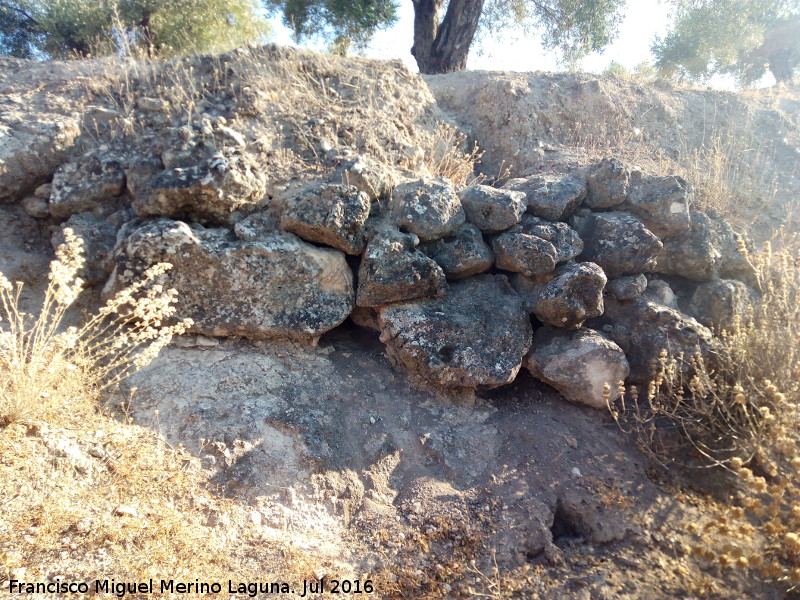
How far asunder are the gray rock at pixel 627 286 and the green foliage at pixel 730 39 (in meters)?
8.54

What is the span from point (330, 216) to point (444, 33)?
6149mm

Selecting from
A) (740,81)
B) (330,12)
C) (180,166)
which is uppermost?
(740,81)

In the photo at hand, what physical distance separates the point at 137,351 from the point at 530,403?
9.34 feet

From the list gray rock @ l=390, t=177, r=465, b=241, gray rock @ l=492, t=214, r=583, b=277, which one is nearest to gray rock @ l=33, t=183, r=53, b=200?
gray rock @ l=390, t=177, r=465, b=241

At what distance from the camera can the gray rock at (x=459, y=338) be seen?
141 inches

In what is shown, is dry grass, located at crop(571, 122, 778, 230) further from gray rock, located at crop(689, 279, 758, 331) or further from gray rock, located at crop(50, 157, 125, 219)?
gray rock, located at crop(50, 157, 125, 219)

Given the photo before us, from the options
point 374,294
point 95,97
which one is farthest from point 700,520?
point 95,97

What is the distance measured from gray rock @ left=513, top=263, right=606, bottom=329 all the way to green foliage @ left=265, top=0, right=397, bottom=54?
5.52 m

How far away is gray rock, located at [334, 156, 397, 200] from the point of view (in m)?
4.11

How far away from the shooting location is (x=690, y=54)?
41.6 feet

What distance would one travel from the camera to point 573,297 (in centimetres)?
372

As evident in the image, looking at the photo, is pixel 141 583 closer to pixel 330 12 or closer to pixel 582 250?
pixel 582 250

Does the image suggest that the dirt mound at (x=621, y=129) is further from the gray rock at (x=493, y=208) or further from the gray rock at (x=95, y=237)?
the gray rock at (x=95, y=237)

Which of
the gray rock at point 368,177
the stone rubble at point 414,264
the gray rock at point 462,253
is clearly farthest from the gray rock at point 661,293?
the gray rock at point 368,177
